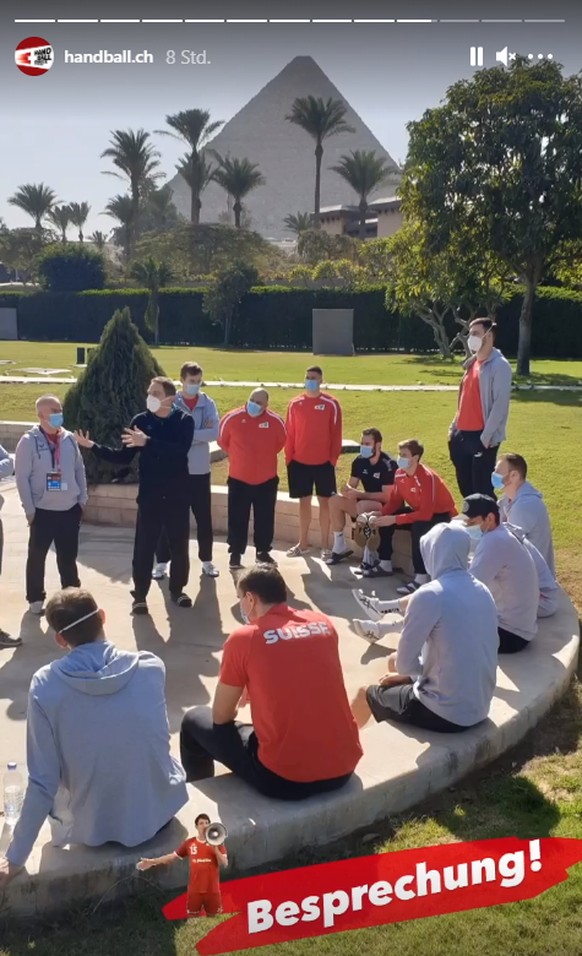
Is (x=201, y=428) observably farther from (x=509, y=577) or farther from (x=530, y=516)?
(x=509, y=577)

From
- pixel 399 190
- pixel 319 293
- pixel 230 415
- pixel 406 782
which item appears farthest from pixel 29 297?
pixel 406 782

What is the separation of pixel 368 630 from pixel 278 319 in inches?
1406

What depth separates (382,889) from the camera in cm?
339

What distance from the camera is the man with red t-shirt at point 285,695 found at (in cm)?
358

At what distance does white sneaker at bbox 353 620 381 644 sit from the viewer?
215 inches

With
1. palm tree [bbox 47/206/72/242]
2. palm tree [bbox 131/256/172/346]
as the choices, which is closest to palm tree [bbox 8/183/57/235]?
palm tree [bbox 47/206/72/242]

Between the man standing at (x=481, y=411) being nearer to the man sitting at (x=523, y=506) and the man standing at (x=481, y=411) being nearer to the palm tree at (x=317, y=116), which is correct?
the man sitting at (x=523, y=506)

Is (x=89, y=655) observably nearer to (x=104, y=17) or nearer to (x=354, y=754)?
(x=354, y=754)

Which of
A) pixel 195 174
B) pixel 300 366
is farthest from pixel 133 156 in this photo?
pixel 300 366

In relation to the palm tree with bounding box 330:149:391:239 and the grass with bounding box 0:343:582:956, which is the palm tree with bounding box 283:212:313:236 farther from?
the grass with bounding box 0:343:582:956

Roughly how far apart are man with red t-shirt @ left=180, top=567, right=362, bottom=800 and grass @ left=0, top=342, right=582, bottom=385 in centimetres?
1752

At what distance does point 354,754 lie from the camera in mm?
Result: 3814

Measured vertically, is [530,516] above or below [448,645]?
above

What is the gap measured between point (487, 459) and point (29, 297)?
44.8 metres
